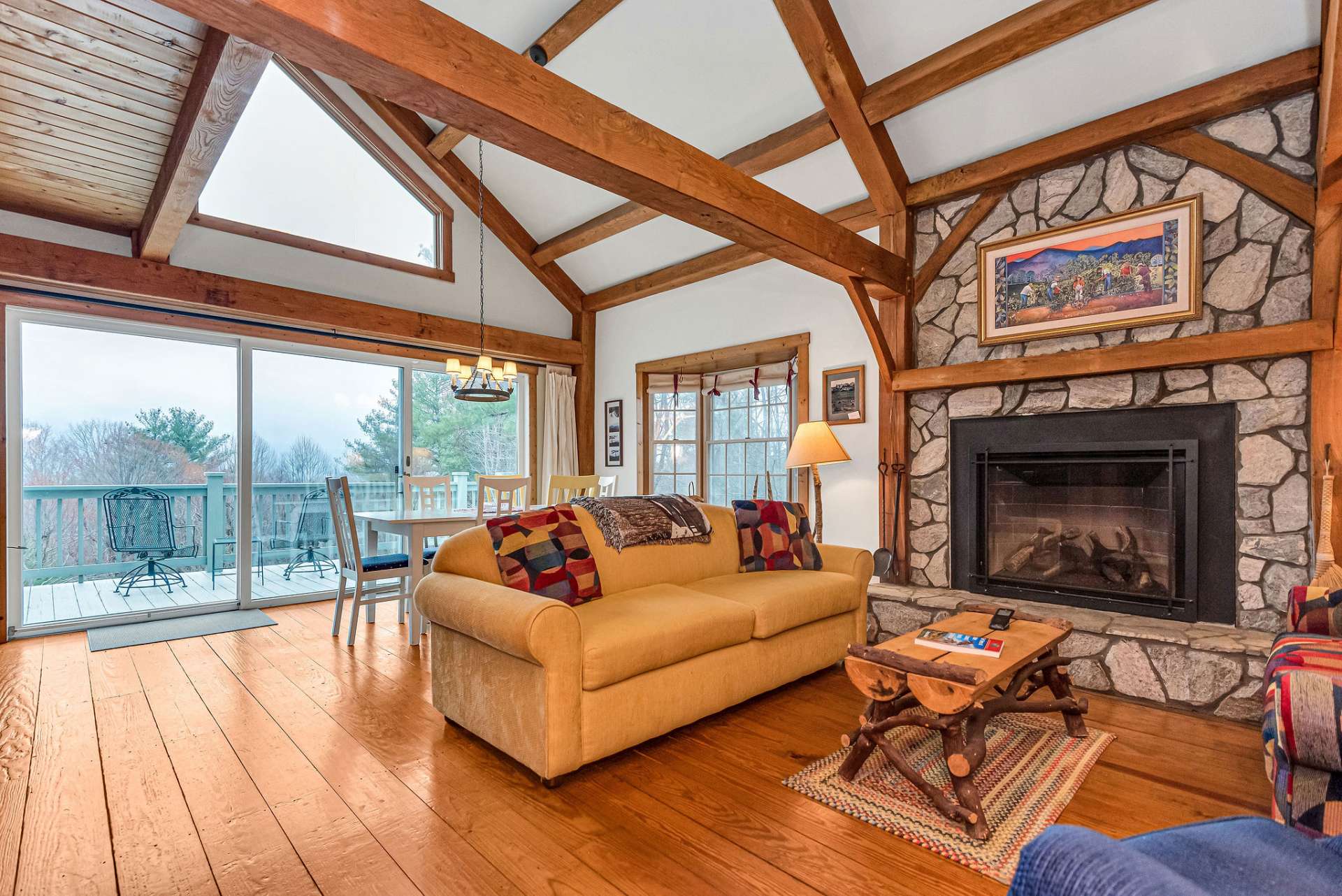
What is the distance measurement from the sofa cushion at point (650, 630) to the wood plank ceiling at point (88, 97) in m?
2.38

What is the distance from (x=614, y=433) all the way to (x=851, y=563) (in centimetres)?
339

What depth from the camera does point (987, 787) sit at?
83.4 inches

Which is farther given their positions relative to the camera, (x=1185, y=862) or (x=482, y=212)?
(x=482, y=212)

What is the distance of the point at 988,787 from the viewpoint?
2121 mm

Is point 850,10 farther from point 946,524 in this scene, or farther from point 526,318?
point 526,318

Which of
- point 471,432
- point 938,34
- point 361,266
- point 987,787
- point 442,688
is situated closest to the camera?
point 987,787

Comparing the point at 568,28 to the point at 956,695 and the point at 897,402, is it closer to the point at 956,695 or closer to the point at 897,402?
the point at 897,402

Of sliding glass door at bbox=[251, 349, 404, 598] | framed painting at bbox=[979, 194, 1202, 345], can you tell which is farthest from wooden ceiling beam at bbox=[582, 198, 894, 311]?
sliding glass door at bbox=[251, 349, 404, 598]

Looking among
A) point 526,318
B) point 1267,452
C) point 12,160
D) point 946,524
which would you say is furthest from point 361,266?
point 1267,452

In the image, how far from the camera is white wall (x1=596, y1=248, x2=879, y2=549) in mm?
4410

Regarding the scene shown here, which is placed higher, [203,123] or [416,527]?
[203,123]

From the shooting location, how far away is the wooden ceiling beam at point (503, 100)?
63.6 inches

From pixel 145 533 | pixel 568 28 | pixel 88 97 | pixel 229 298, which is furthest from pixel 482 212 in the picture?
pixel 145 533

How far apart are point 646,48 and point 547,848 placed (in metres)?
4.31
